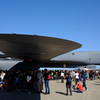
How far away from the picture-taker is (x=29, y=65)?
14500mm

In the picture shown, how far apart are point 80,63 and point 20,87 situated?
32.7ft

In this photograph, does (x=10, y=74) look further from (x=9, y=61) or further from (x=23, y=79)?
(x=9, y=61)

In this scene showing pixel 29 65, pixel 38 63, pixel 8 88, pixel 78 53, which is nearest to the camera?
pixel 8 88

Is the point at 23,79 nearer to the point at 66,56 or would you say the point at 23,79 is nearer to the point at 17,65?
the point at 17,65

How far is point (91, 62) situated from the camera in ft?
54.8

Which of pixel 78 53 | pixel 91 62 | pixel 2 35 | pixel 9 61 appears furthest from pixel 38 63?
pixel 2 35

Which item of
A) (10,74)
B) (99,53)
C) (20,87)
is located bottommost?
(20,87)

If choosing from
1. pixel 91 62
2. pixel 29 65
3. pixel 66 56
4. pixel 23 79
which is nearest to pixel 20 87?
pixel 23 79

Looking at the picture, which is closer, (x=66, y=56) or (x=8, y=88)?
(x=8, y=88)

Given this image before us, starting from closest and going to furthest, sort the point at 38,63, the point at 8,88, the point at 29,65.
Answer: the point at 8,88 < the point at 29,65 < the point at 38,63

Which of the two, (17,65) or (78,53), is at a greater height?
(78,53)

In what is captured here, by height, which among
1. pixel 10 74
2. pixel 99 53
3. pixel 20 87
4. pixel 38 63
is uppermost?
pixel 99 53

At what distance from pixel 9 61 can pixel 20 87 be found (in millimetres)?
7597

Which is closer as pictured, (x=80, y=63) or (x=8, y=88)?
(x=8, y=88)
